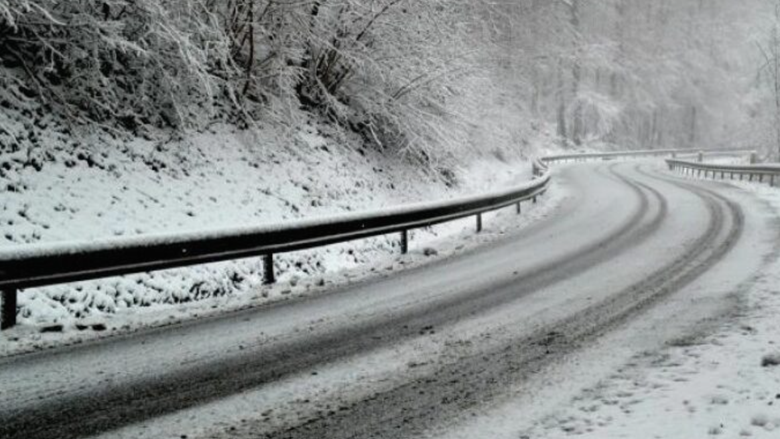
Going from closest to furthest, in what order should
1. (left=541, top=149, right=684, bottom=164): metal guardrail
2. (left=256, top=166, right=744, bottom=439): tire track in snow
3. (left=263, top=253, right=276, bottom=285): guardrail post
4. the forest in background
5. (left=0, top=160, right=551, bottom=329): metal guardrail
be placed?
(left=256, top=166, right=744, bottom=439): tire track in snow
(left=0, top=160, right=551, bottom=329): metal guardrail
(left=263, top=253, right=276, bottom=285): guardrail post
the forest in background
(left=541, top=149, right=684, bottom=164): metal guardrail

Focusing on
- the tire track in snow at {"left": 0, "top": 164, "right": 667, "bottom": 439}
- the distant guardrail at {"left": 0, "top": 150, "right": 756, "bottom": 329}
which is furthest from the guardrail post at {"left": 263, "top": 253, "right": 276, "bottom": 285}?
the tire track in snow at {"left": 0, "top": 164, "right": 667, "bottom": 439}

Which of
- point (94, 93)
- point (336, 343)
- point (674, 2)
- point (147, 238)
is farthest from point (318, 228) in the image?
point (674, 2)

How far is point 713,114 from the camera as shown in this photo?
70.5 metres

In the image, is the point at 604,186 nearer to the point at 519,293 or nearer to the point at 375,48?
the point at 375,48

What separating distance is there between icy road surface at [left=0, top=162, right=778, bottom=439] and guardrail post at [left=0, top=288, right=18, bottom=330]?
1242 mm

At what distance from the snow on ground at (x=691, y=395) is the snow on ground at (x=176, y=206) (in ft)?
15.6

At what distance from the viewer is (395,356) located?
218 inches

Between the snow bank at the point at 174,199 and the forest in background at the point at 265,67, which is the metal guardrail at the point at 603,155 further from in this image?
the snow bank at the point at 174,199

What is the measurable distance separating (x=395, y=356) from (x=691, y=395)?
2358mm

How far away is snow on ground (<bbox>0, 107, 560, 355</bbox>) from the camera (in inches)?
319

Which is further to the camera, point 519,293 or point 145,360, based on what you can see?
point 519,293

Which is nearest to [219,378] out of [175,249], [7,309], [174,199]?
[7,309]

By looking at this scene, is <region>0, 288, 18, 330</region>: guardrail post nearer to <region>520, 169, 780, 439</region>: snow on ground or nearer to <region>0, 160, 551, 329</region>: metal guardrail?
<region>0, 160, 551, 329</region>: metal guardrail

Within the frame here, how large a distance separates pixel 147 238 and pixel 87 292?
59.5 inches
